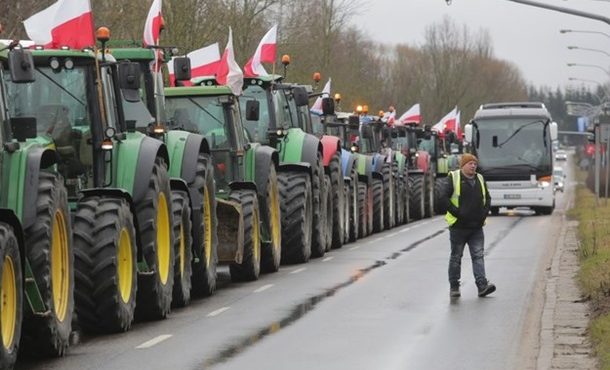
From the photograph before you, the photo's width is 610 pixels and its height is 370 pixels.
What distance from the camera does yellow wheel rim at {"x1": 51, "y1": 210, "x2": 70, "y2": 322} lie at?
12477 mm

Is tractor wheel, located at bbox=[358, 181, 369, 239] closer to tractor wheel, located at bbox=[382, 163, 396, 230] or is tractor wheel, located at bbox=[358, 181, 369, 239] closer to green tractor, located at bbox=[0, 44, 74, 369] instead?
tractor wheel, located at bbox=[382, 163, 396, 230]

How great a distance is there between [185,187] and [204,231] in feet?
3.77

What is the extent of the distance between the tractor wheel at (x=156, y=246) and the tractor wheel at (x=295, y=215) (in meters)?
7.40

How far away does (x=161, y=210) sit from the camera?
15711 millimetres

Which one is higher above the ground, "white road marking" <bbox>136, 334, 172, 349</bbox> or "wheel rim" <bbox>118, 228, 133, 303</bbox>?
"wheel rim" <bbox>118, 228, 133, 303</bbox>

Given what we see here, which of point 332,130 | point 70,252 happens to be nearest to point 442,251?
point 332,130

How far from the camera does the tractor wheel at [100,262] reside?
13.5m

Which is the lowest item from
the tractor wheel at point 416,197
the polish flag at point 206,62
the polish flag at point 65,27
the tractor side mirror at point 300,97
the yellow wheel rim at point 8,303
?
the tractor wheel at point 416,197

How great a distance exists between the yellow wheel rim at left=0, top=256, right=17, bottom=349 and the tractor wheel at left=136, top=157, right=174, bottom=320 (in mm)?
3679

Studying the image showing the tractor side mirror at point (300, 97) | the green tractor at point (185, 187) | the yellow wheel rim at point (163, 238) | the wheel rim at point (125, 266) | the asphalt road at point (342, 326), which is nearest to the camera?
the asphalt road at point (342, 326)

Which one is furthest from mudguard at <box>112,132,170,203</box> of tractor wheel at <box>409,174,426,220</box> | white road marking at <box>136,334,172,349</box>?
tractor wheel at <box>409,174,426,220</box>

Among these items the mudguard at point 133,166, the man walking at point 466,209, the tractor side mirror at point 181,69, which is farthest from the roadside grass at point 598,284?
the tractor side mirror at point 181,69

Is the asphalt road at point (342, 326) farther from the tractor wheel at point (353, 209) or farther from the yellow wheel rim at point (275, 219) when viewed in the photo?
the tractor wheel at point (353, 209)

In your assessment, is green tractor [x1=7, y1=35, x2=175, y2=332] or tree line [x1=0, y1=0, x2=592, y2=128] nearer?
green tractor [x1=7, y1=35, x2=175, y2=332]
